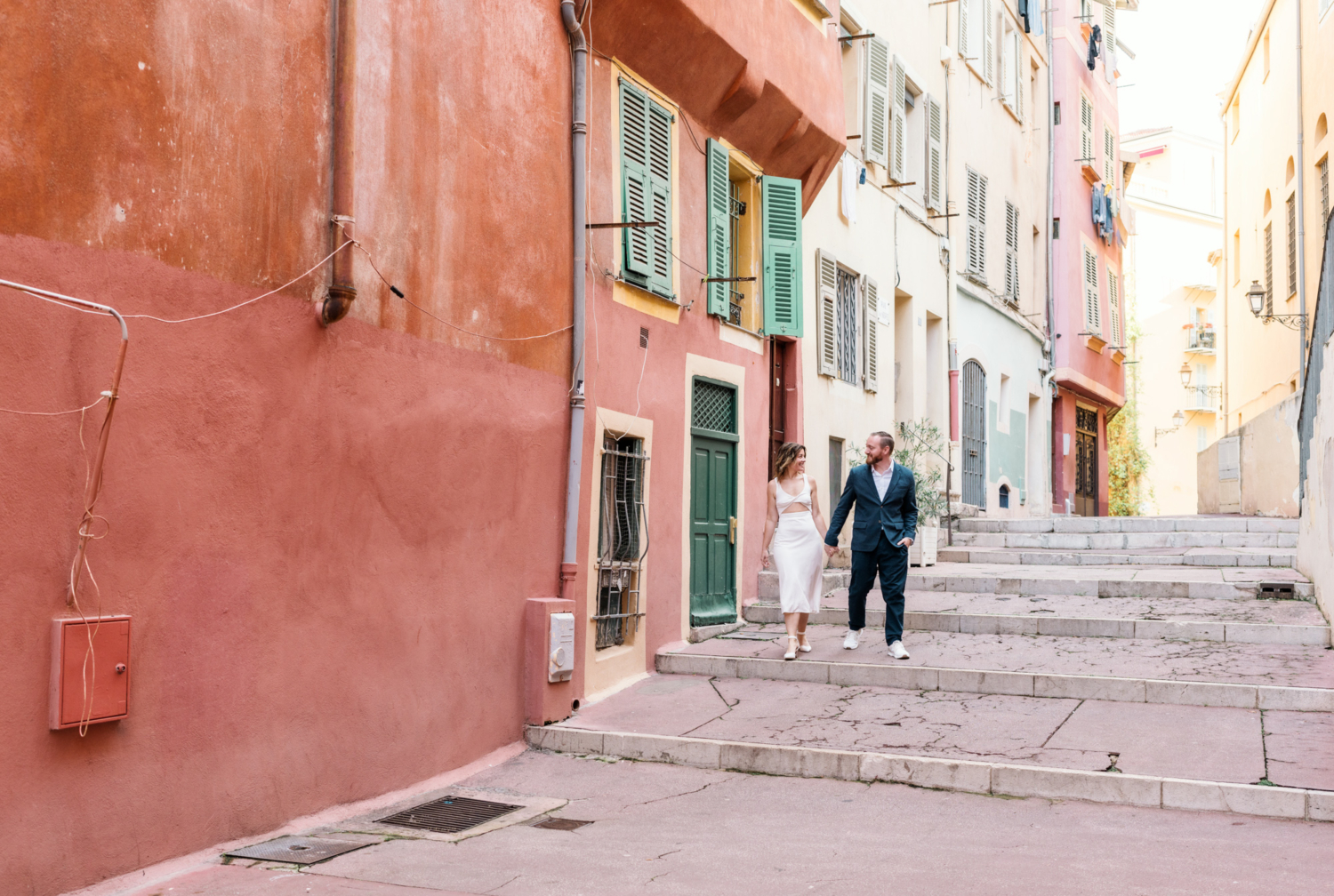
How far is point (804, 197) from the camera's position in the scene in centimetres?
1309

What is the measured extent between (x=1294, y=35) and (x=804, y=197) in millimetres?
13964

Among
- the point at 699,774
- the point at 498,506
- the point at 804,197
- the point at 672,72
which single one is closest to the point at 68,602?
the point at 498,506

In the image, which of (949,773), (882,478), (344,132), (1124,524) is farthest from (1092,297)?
(344,132)

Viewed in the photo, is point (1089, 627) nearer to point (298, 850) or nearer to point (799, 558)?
point (799, 558)

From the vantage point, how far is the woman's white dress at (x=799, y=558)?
957 centimetres

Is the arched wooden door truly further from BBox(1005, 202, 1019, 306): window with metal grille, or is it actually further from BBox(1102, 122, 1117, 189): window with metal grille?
BBox(1102, 122, 1117, 189): window with metal grille

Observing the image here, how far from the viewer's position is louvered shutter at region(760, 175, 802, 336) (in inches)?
483

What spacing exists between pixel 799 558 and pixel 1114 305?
21.8 meters

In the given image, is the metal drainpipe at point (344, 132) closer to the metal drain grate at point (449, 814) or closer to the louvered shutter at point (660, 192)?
the metal drain grate at point (449, 814)

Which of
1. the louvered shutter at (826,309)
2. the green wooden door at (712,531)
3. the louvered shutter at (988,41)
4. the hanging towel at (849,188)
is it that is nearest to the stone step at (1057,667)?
the green wooden door at (712,531)

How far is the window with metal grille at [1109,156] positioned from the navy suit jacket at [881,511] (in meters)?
20.2

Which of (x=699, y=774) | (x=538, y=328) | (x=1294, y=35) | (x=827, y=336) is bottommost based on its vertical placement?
(x=699, y=774)

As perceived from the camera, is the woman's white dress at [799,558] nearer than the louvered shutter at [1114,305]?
Yes

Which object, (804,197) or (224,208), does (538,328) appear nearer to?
(224,208)
